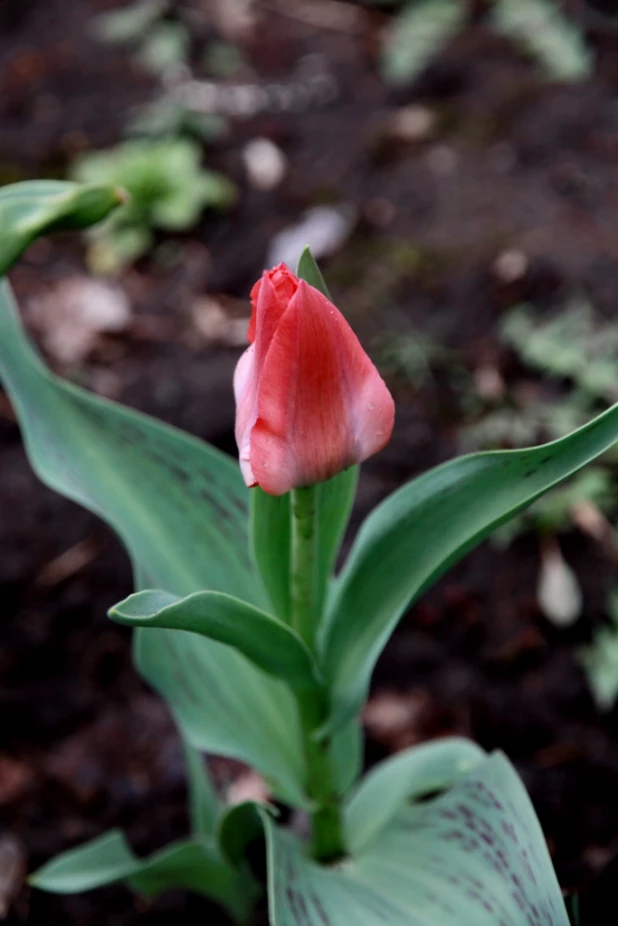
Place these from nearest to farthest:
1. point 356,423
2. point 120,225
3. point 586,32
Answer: point 356,423 → point 120,225 → point 586,32

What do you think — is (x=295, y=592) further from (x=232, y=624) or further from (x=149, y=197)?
(x=149, y=197)

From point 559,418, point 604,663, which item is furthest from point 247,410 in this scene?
point 559,418

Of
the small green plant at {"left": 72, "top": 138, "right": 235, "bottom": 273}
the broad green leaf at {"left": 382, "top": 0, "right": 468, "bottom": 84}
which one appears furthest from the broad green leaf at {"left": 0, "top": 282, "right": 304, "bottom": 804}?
the broad green leaf at {"left": 382, "top": 0, "right": 468, "bottom": 84}

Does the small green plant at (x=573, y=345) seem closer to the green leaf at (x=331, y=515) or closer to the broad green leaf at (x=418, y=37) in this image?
the green leaf at (x=331, y=515)

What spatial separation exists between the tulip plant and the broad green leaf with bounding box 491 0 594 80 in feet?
6.34

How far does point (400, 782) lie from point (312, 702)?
0.75ft

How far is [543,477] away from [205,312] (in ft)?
4.46

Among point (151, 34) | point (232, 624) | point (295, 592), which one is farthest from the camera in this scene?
point (151, 34)

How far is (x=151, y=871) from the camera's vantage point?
0.92 meters

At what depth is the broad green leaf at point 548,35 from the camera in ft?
7.80

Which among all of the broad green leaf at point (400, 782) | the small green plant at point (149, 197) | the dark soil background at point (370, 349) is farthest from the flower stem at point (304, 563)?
the small green plant at point (149, 197)

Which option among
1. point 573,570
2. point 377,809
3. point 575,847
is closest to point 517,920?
point 377,809

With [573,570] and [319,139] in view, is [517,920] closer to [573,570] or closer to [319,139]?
[573,570]

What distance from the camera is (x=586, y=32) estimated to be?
2543 mm
